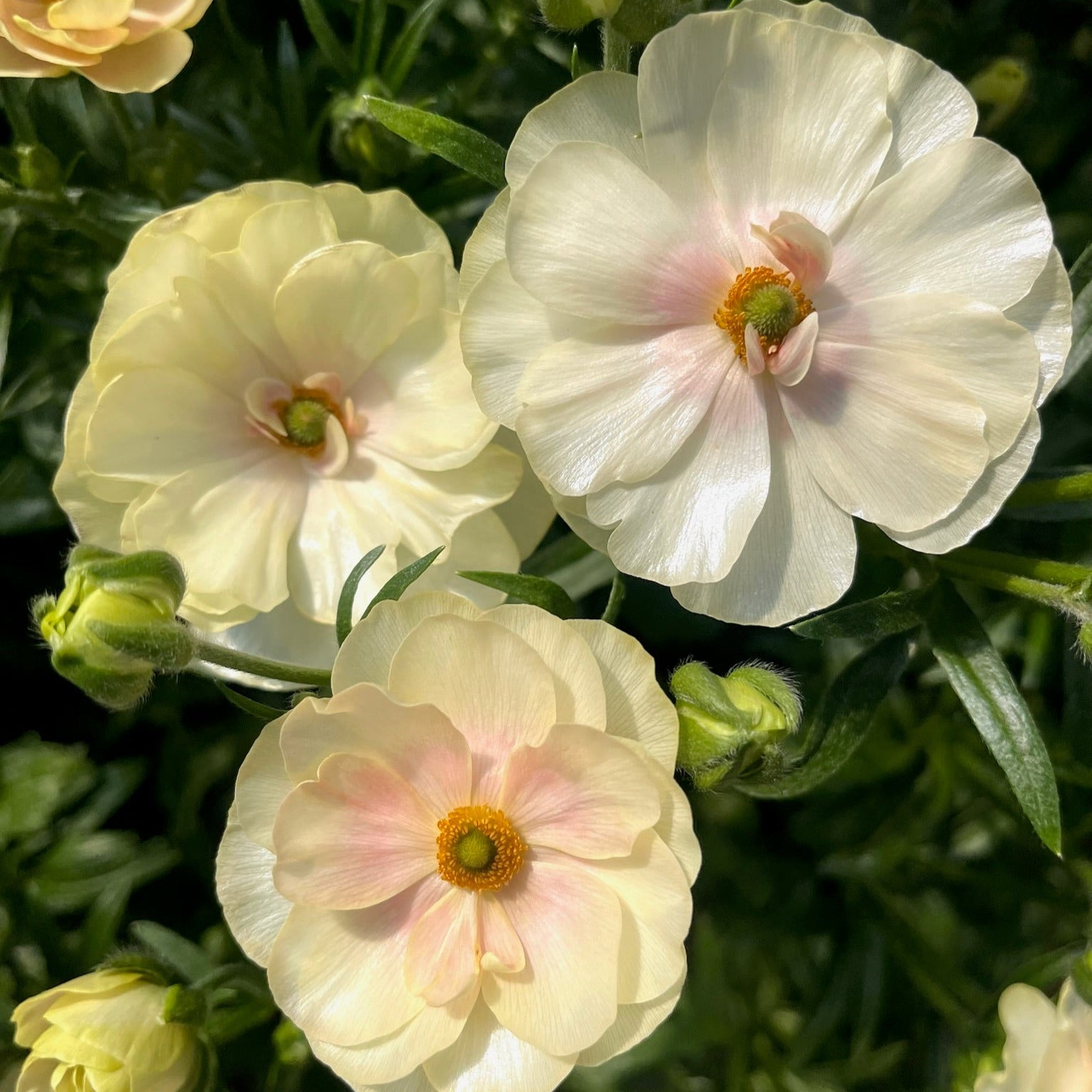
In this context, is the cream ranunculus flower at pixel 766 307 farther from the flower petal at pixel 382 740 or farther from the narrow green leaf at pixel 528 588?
the flower petal at pixel 382 740

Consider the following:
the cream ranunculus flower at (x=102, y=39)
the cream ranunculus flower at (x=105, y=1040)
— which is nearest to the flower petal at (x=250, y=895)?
the cream ranunculus flower at (x=105, y=1040)

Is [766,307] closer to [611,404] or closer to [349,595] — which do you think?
[611,404]

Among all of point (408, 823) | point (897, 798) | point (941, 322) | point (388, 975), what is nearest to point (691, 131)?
point (941, 322)

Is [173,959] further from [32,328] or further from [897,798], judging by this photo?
[897,798]

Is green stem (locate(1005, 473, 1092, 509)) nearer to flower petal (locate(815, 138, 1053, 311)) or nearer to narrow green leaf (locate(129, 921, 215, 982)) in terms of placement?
flower petal (locate(815, 138, 1053, 311))

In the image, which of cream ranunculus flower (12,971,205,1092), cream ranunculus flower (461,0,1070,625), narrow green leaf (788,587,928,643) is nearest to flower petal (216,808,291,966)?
cream ranunculus flower (12,971,205,1092)

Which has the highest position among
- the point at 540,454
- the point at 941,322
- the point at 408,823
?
the point at 941,322

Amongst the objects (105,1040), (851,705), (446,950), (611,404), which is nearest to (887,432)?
(611,404)
